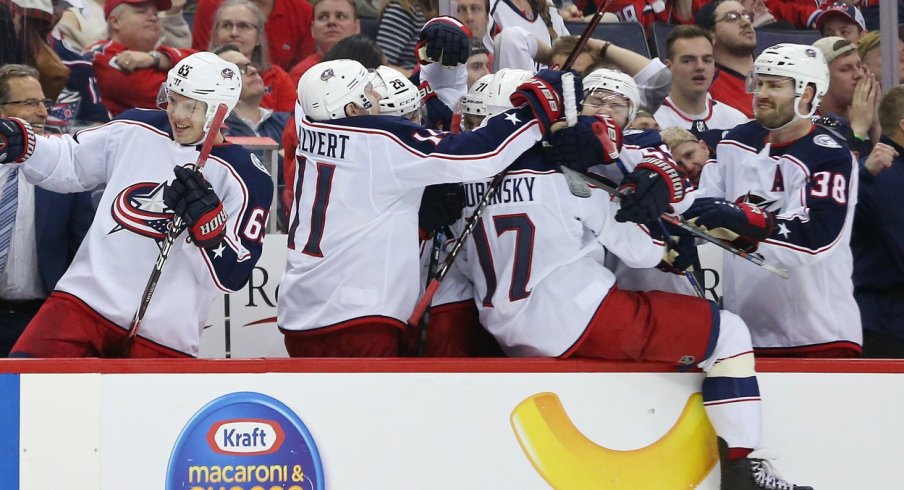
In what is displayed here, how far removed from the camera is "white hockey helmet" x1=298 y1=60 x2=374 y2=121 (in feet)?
11.0

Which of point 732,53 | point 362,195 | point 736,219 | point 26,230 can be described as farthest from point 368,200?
point 732,53

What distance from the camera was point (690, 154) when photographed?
4324mm

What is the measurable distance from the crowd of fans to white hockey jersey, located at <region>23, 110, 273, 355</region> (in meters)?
0.75

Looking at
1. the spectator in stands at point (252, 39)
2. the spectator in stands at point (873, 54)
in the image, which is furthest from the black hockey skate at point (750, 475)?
the spectator in stands at point (252, 39)

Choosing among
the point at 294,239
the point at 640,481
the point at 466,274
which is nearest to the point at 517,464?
the point at 640,481

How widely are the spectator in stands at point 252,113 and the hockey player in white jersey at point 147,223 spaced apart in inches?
43.4

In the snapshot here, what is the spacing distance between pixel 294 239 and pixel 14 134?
2.48 ft

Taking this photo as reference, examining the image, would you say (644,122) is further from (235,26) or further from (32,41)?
(32,41)

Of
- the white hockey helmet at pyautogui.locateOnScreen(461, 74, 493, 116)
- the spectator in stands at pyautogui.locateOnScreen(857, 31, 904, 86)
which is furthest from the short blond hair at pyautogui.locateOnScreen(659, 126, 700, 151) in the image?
the white hockey helmet at pyautogui.locateOnScreen(461, 74, 493, 116)

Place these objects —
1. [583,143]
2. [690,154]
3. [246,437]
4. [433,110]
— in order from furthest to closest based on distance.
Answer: [690,154]
[433,110]
[583,143]
[246,437]

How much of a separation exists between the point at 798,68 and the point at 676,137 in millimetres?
801

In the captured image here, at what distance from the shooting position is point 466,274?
3.62 metres

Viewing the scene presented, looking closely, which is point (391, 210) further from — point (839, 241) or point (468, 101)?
point (839, 241)

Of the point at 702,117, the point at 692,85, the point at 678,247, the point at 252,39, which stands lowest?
the point at 678,247
